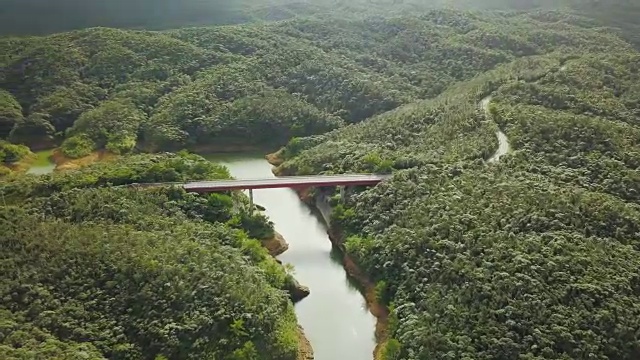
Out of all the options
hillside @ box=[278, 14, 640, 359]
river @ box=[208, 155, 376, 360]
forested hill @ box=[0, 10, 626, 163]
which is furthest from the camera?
forested hill @ box=[0, 10, 626, 163]

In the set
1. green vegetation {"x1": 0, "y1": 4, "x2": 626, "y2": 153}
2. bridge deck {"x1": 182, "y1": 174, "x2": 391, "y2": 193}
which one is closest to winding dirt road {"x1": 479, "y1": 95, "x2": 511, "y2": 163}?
bridge deck {"x1": 182, "y1": 174, "x2": 391, "y2": 193}

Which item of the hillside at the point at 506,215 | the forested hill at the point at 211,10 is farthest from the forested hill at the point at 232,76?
the forested hill at the point at 211,10

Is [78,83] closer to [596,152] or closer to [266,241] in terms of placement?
[266,241]

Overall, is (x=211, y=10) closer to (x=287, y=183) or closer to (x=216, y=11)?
(x=216, y=11)

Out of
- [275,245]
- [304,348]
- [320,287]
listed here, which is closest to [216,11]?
[275,245]

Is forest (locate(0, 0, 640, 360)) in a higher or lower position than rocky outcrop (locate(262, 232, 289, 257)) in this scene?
higher

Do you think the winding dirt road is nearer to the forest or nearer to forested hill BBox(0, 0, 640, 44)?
the forest
